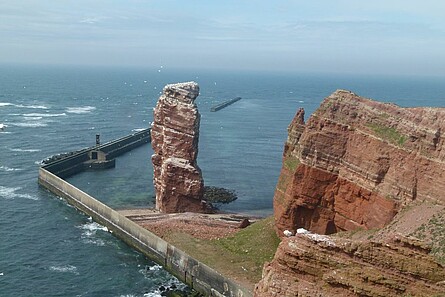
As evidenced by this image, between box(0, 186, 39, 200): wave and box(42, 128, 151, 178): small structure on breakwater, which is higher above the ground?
box(42, 128, 151, 178): small structure on breakwater

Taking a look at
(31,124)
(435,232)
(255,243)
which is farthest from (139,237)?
(31,124)

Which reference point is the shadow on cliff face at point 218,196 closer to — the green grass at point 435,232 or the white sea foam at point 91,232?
the white sea foam at point 91,232

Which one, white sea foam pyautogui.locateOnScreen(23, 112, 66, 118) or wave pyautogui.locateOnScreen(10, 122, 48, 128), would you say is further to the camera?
white sea foam pyautogui.locateOnScreen(23, 112, 66, 118)

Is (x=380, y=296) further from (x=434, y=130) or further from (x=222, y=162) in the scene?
(x=222, y=162)

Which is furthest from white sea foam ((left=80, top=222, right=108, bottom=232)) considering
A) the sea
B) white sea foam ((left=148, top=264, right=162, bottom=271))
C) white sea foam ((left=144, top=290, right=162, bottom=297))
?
white sea foam ((left=144, top=290, right=162, bottom=297))

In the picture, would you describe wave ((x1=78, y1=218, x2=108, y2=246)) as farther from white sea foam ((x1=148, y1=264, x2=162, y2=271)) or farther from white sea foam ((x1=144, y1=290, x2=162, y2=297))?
white sea foam ((x1=144, y1=290, x2=162, y2=297))

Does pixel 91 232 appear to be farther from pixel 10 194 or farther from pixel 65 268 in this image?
pixel 10 194

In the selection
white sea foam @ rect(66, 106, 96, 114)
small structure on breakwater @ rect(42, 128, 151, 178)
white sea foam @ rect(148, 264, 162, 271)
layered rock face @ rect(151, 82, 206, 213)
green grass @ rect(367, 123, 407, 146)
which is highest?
green grass @ rect(367, 123, 407, 146)

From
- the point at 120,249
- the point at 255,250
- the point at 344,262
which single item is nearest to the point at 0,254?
the point at 120,249
